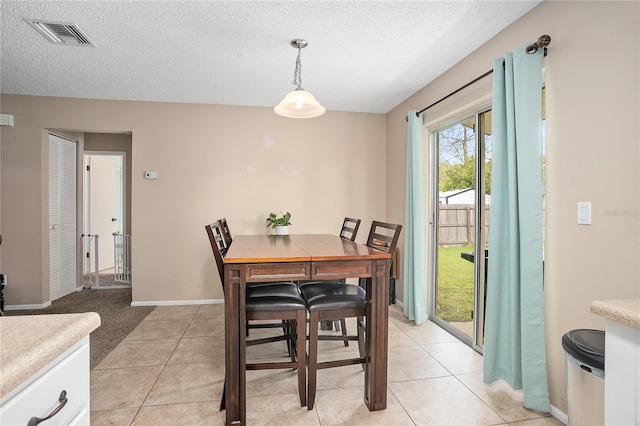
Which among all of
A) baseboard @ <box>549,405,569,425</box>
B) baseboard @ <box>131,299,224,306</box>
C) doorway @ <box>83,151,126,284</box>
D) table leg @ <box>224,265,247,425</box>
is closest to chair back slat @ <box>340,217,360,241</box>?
table leg @ <box>224,265,247,425</box>

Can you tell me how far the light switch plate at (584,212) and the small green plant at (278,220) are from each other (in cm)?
277

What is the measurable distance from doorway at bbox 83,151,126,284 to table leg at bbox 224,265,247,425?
180 inches

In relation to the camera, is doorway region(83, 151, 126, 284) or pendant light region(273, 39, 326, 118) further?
doorway region(83, 151, 126, 284)

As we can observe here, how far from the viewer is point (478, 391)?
211 centimetres

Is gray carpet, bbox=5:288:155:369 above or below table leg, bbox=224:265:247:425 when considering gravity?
below

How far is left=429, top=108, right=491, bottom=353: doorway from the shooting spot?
2.72m

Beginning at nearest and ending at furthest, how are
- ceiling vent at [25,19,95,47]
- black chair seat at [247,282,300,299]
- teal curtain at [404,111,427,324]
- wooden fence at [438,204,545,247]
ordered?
black chair seat at [247,282,300,299] < ceiling vent at [25,19,95,47] < wooden fence at [438,204,545,247] < teal curtain at [404,111,427,324]

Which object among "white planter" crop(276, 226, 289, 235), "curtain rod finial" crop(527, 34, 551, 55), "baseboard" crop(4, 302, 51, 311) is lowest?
"baseboard" crop(4, 302, 51, 311)

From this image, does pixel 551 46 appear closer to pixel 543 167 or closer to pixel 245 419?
pixel 543 167

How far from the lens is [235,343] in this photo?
5.70ft

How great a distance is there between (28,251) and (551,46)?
5.25 metres

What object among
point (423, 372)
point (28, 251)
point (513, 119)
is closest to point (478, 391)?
point (423, 372)

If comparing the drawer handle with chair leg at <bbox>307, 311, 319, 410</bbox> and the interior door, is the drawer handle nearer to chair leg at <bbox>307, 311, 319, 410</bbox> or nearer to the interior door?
chair leg at <bbox>307, 311, 319, 410</bbox>

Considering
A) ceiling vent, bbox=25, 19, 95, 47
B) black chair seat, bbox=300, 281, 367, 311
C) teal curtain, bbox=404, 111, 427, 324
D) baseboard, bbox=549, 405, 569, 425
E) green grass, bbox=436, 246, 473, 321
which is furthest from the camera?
teal curtain, bbox=404, 111, 427, 324
